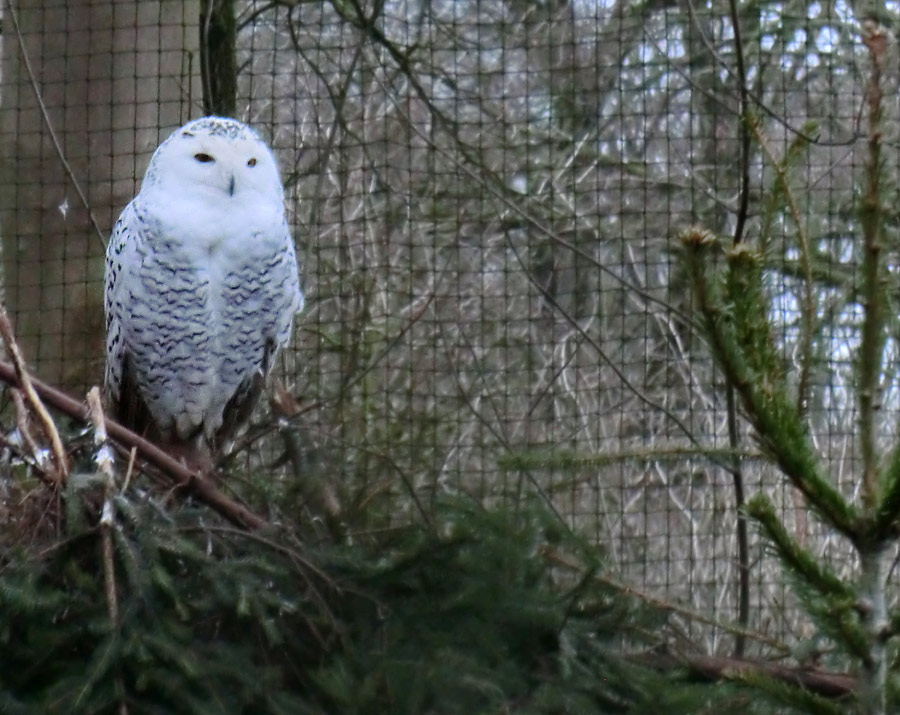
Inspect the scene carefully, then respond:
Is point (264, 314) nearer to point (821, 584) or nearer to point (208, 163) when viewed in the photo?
point (208, 163)

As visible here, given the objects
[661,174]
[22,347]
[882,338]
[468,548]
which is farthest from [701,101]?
[882,338]

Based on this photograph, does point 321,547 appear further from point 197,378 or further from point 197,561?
point 197,378

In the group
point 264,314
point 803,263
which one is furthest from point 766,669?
point 264,314

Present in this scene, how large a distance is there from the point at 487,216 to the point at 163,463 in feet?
7.00

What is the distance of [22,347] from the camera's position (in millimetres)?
2744

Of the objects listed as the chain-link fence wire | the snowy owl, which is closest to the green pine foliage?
the chain-link fence wire

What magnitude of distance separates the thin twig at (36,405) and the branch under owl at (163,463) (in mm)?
91

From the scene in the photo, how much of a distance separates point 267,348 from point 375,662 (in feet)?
4.37

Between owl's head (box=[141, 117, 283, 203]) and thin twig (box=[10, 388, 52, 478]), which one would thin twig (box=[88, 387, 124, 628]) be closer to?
thin twig (box=[10, 388, 52, 478])

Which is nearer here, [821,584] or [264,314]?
[821,584]

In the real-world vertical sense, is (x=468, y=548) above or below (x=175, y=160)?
below

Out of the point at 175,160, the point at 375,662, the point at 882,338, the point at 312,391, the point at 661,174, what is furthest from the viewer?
the point at 661,174

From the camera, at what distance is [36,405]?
1617 millimetres

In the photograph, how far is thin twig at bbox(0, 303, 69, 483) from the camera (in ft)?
5.21
